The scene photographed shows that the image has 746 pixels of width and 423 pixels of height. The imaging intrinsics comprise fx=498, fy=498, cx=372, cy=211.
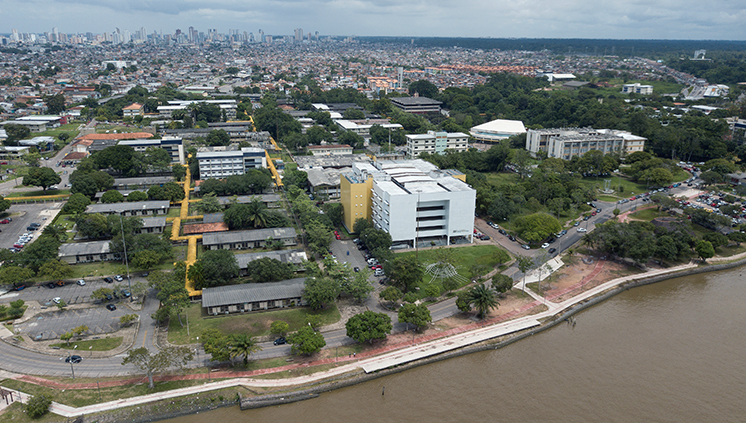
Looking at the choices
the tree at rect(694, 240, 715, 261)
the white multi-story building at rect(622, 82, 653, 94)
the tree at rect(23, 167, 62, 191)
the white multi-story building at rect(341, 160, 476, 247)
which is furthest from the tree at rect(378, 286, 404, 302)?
the white multi-story building at rect(622, 82, 653, 94)

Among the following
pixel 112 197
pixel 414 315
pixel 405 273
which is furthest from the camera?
pixel 112 197

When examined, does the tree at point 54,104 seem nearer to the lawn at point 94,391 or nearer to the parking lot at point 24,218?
the parking lot at point 24,218

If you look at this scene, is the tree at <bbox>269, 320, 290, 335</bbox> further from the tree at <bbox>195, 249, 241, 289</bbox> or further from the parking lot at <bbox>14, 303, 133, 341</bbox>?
the parking lot at <bbox>14, 303, 133, 341</bbox>

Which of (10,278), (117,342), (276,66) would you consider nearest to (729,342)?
(117,342)

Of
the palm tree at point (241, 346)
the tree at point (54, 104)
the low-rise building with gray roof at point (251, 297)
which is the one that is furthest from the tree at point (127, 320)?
the tree at point (54, 104)

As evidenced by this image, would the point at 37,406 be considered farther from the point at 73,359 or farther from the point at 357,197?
the point at 357,197

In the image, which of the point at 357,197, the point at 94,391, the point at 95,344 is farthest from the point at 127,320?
Result: the point at 357,197
